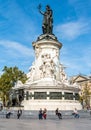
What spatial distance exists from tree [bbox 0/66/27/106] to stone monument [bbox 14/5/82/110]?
713 inches

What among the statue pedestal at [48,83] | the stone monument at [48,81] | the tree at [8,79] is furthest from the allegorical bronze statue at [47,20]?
the tree at [8,79]

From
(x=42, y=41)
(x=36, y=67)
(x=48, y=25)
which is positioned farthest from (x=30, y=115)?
(x=48, y=25)

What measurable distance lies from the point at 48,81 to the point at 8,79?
26018 mm

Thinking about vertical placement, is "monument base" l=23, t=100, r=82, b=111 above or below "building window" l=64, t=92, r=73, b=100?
below

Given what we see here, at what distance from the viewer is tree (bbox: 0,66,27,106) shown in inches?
2510

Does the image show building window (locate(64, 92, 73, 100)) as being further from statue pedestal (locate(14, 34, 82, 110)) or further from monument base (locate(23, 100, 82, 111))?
monument base (locate(23, 100, 82, 111))

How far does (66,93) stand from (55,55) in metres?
8.14

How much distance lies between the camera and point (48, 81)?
40594 millimetres

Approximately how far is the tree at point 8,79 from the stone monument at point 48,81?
59.4 ft

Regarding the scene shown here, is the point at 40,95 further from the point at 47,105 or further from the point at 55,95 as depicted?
the point at 55,95
